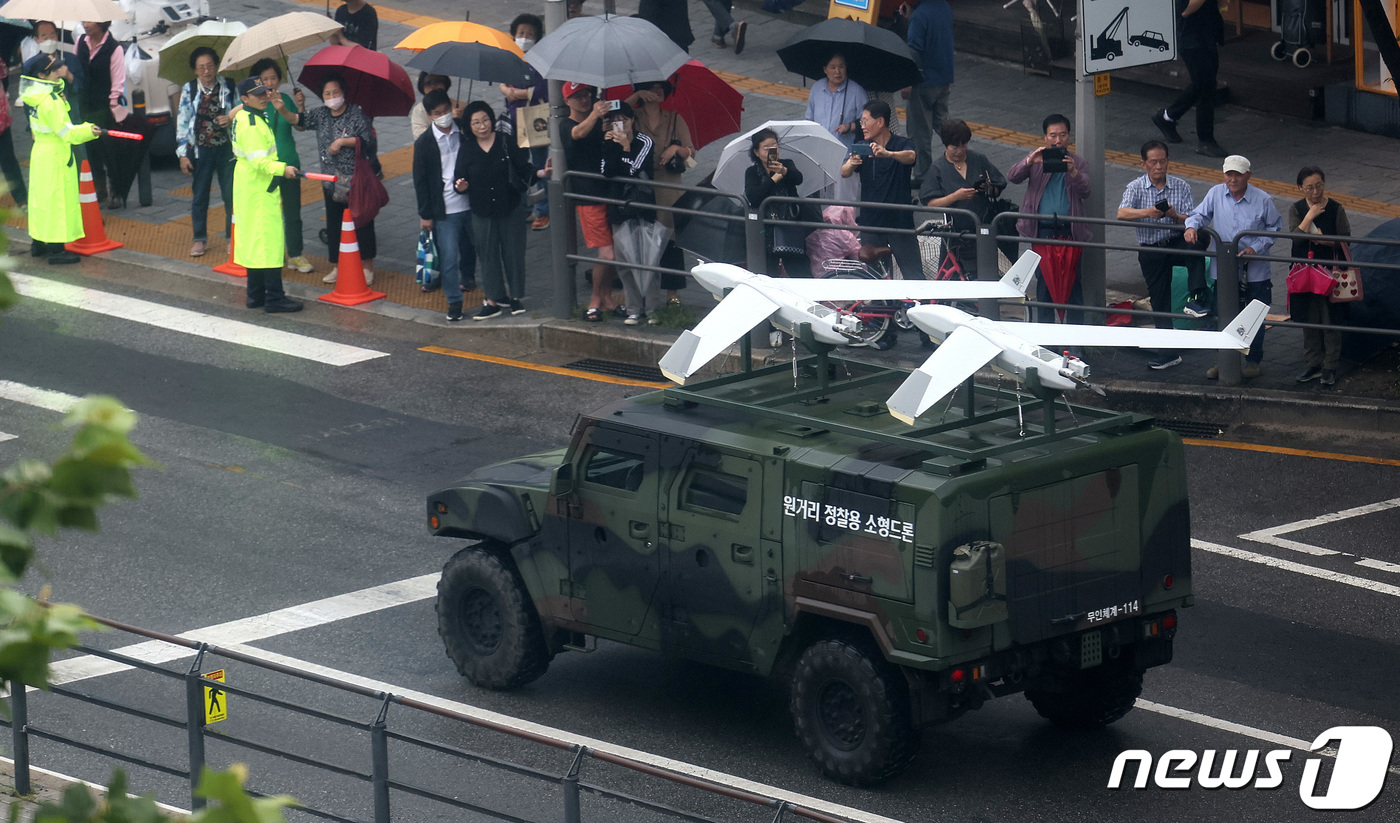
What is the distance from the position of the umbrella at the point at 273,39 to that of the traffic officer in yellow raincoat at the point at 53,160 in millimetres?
1731

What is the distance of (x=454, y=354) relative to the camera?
17469 millimetres

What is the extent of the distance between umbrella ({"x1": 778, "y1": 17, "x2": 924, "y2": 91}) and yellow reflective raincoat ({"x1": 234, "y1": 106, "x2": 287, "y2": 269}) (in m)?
4.85

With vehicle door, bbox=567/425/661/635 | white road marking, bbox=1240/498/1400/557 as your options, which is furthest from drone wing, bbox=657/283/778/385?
white road marking, bbox=1240/498/1400/557

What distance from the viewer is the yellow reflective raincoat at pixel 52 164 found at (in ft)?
63.7

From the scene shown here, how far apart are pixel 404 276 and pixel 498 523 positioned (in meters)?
9.02

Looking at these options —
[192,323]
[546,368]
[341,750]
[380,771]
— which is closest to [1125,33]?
[546,368]

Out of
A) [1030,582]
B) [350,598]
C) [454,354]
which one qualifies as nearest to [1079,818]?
[1030,582]

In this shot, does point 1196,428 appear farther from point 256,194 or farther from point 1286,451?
point 256,194

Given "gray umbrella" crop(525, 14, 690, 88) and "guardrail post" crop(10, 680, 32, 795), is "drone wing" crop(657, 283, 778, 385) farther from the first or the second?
"gray umbrella" crop(525, 14, 690, 88)

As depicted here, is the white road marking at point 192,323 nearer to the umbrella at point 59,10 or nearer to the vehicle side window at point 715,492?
the umbrella at point 59,10

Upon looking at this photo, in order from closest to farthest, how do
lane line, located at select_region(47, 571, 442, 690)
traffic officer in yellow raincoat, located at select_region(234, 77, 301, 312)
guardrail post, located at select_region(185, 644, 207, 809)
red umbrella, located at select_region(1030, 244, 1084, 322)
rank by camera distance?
guardrail post, located at select_region(185, 644, 207, 809)
lane line, located at select_region(47, 571, 442, 690)
red umbrella, located at select_region(1030, 244, 1084, 322)
traffic officer in yellow raincoat, located at select_region(234, 77, 301, 312)

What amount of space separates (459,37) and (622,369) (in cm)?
394

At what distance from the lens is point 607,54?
1694 centimetres

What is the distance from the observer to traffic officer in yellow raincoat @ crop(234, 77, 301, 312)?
17.9 metres
